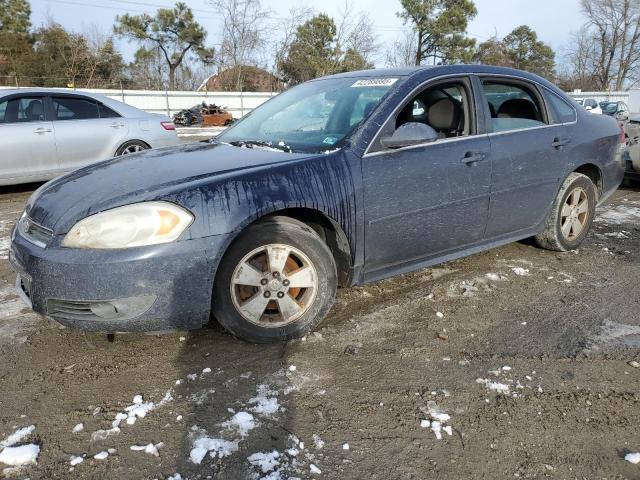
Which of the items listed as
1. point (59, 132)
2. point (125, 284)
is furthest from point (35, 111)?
point (125, 284)

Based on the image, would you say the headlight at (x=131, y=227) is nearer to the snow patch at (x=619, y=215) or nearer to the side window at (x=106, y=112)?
the snow patch at (x=619, y=215)

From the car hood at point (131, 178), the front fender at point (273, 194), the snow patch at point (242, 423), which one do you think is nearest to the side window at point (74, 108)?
the car hood at point (131, 178)

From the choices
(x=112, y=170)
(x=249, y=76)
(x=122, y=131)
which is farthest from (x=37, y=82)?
(x=112, y=170)

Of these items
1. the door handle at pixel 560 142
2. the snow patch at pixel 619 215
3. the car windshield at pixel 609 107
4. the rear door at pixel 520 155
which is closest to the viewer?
the rear door at pixel 520 155

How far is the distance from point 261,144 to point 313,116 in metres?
0.47

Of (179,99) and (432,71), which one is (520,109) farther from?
(179,99)

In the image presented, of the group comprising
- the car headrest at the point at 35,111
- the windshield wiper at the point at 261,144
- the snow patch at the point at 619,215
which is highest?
the car headrest at the point at 35,111

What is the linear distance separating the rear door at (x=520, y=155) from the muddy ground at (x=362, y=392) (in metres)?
0.67

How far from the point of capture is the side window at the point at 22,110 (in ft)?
21.9

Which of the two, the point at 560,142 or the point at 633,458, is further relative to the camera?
the point at 560,142

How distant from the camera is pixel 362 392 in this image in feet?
8.20

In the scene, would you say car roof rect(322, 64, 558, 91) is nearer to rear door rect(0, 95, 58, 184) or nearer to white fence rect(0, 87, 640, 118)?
rear door rect(0, 95, 58, 184)

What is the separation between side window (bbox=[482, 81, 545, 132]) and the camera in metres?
3.90

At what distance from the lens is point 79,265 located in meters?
2.48
